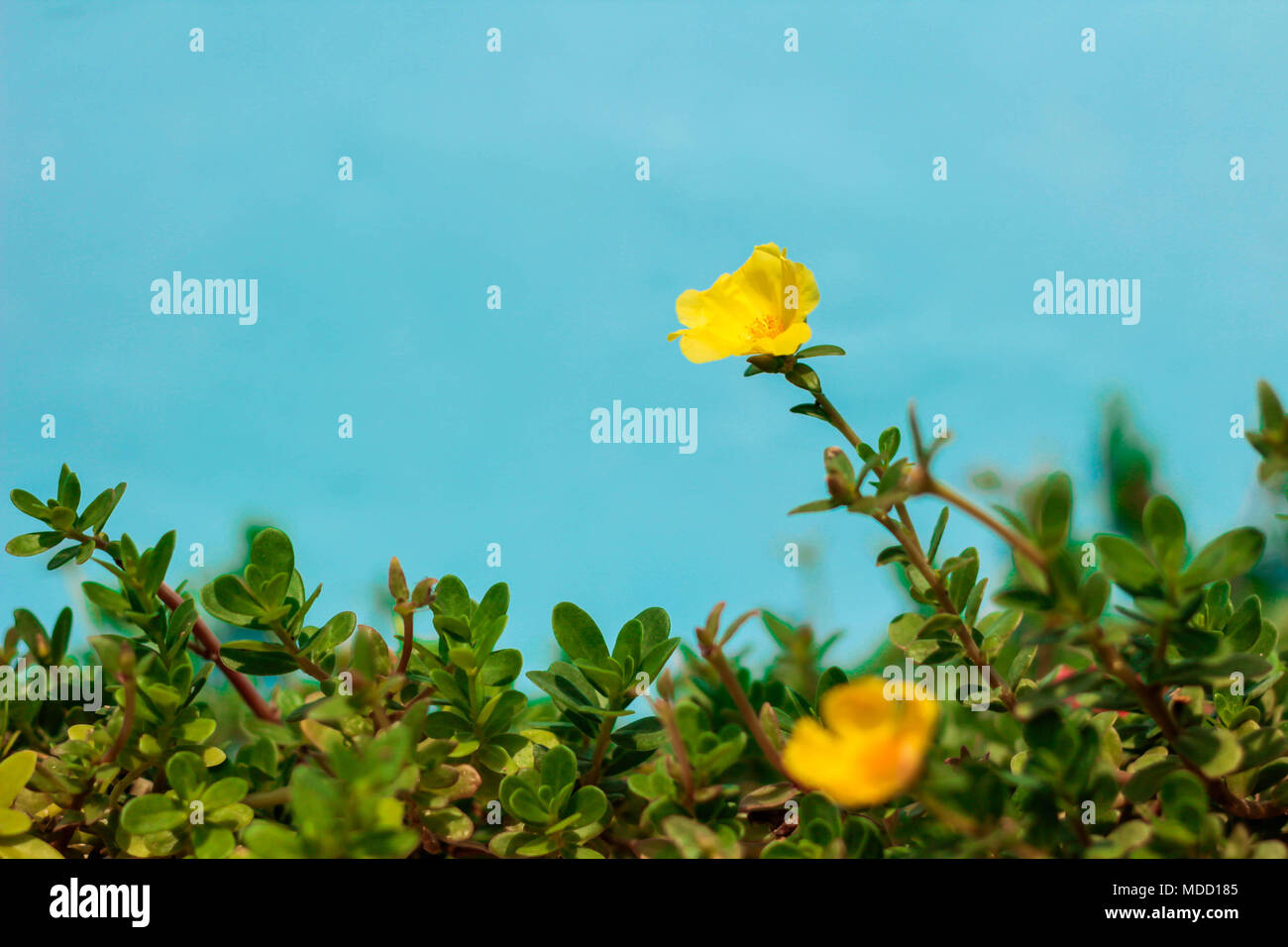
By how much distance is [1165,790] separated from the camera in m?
0.57

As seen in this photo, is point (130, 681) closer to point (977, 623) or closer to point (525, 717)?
point (525, 717)

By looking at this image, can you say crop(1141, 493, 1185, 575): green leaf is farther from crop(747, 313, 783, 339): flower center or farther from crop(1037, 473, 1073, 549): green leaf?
crop(747, 313, 783, 339): flower center

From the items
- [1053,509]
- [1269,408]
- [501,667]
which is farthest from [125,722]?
[1269,408]

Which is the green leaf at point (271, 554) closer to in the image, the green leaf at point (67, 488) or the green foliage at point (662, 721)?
the green foliage at point (662, 721)

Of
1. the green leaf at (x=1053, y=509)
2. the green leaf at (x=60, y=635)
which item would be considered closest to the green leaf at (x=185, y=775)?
the green leaf at (x=60, y=635)

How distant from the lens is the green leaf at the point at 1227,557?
54cm

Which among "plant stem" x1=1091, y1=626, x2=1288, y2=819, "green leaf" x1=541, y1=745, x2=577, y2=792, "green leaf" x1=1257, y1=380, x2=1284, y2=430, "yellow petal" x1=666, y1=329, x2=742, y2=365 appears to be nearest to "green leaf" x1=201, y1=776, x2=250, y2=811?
"green leaf" x1=541, y1=745, x2=577, y2=792

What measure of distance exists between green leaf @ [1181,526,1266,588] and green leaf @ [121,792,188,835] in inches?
26.8

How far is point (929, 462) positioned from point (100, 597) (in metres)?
0.63

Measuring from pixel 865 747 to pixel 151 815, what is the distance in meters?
0.52

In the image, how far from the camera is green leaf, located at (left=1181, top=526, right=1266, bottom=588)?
0.54m

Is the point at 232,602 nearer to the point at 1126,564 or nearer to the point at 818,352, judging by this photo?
the point at 818,352

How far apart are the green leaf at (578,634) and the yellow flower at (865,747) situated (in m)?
0.32
